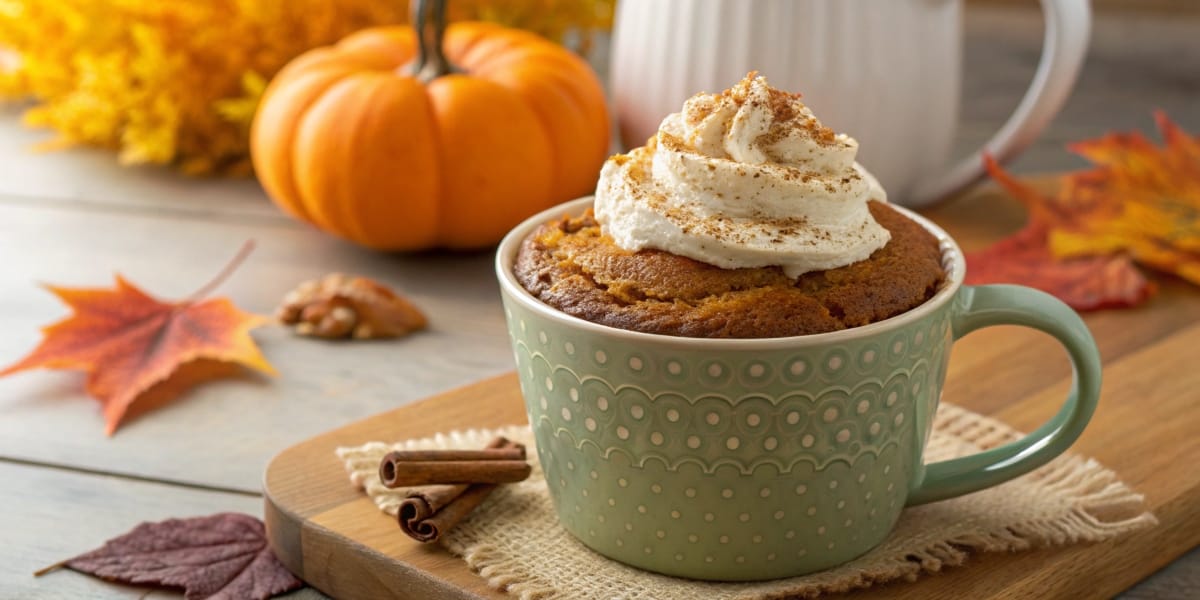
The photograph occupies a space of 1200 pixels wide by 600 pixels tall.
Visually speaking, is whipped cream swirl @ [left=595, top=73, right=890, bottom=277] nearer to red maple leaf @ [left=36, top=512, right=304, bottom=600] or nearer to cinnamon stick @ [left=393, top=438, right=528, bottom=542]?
cinnamon stick @ [left=393, top=438, right=528, bottom=542]

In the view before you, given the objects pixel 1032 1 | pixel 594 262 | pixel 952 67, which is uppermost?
pixel 594 262

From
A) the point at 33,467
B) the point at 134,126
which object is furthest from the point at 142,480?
the point at 134,126

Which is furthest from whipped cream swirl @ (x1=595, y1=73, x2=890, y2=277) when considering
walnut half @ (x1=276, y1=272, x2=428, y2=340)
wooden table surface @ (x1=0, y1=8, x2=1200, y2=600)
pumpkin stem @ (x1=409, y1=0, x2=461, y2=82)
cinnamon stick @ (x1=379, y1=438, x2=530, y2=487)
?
pumpkin stem @ (x1=409, y1=0, x2=461, y2=82)

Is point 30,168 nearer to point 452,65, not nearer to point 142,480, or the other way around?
point 452,65

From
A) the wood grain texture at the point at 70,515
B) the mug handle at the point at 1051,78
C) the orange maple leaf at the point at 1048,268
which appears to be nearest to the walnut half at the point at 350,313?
the wood grain texture at the point at 70,515

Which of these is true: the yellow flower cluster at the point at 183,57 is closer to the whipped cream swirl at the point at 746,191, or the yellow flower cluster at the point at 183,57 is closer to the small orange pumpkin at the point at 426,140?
the small orange pumpkin at the point at 426,140
